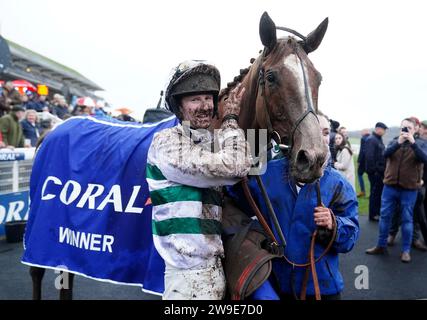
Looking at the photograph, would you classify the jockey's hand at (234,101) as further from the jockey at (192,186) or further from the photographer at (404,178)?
the photographer at (404,178)

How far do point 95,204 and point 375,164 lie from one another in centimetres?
631

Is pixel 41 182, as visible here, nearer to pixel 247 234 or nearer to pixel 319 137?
pixel 247 234

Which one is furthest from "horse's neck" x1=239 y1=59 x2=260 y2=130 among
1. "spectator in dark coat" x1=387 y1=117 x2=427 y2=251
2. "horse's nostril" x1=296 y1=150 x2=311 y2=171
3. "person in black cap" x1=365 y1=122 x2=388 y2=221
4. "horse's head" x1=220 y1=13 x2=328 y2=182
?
"person in black cap" x1=365 y1=122 x2=388 y2=221

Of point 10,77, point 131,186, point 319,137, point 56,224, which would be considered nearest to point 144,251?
point 131,186

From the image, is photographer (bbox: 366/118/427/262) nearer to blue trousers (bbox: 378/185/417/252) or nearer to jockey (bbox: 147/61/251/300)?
blue trousers (bbox: 378/185/417/252)

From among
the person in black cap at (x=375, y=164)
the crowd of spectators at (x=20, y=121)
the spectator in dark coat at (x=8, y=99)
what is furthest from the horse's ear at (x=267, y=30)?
the spectator in dark coat at (x=8, y=99)

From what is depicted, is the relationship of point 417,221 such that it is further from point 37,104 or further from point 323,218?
point 37,104

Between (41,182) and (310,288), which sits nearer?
(310,288)

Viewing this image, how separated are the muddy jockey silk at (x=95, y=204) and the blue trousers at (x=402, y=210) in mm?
4026

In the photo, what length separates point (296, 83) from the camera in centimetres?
183

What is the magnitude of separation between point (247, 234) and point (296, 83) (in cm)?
72

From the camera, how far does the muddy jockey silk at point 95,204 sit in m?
2.70

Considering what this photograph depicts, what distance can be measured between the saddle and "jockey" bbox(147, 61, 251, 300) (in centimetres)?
6

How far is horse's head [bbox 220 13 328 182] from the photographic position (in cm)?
171
